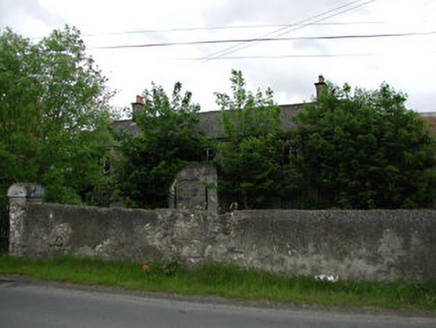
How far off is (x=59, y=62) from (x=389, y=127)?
11838 mm

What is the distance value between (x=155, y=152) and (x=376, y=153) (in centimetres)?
936

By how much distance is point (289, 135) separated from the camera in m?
16.5

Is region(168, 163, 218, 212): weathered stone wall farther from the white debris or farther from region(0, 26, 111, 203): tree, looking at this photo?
the white debris

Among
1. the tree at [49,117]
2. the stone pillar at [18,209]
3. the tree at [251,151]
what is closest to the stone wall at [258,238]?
the stone pillar at [18,209]

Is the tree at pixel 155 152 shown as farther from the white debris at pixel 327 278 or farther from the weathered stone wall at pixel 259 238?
the white debris at pixel 327 278

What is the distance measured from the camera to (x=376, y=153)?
46.0 feet

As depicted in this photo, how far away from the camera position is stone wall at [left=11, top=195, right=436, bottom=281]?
6.57 meters

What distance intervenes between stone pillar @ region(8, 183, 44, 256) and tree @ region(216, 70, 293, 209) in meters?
7.93

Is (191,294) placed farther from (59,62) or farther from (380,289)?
(59,62)

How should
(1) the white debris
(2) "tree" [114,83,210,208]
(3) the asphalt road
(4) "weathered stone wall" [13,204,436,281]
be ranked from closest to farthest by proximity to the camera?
(3) the asphalt road
(4) "weathered stone wall" [13,204,436,281]
(1) the white debris
(2) "tree" [114,83,210,208]

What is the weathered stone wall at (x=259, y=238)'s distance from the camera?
6.57 metres

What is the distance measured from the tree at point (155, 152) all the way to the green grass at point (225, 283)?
27.1ft

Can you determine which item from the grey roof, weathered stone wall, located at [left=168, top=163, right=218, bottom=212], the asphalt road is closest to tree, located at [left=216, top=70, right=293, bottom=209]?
weathered stone wall, located at [left=168, top=163, right=218, bottom=212]

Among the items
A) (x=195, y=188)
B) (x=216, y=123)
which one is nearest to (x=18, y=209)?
(x=195, y=188)
